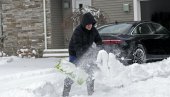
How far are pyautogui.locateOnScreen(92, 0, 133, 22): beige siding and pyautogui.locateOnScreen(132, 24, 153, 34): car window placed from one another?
147 inches

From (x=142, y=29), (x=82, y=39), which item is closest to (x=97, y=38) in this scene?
(x=82, y=39)

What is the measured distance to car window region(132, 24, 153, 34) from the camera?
44.5 feet

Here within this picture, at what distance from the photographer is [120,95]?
8.45 m

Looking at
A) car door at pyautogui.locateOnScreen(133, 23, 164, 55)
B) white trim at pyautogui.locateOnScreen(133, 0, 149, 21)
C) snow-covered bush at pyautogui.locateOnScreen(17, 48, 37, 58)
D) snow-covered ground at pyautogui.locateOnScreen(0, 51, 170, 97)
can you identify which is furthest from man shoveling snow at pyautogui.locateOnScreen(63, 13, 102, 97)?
snow-covered bush at pyautogui.locateOnScreen(17, 48, 37, 58)

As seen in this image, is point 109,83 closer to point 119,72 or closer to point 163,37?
point 119,72

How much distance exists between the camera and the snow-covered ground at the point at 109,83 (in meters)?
8.55

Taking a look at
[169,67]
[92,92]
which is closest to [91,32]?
[92,92]

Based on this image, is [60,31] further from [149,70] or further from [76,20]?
[149,70]

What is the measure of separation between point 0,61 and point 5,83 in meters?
6.50

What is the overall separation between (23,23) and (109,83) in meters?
11.4

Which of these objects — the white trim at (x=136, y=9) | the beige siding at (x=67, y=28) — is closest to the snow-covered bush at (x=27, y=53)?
the beige siding at (x=67, y=28)

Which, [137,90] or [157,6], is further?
[157,6]

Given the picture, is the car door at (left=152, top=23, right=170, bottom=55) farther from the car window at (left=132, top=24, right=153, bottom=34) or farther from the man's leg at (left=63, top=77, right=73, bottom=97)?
the man's leg at (left=63, top=77, right=73, bottom=97)

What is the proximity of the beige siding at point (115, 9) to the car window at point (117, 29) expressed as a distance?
4.26 meters
